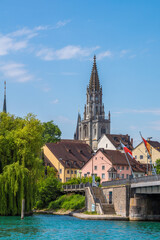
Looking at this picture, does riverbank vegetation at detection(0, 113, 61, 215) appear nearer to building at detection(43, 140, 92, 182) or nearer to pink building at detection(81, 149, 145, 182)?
pink building at detection(81, 149, 145, 182)

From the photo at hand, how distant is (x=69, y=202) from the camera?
85.7 meters

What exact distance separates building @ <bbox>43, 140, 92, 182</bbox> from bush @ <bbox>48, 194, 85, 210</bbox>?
96.4 ft

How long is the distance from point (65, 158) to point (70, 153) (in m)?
4.24

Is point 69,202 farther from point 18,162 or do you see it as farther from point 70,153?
point 70,153

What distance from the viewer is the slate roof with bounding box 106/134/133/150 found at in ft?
488

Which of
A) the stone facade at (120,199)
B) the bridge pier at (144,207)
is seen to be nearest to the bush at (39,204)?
the stone facade at (120,199)

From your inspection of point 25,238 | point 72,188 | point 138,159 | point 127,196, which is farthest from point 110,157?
point 25,238

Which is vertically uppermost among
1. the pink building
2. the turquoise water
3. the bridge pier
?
the pink building

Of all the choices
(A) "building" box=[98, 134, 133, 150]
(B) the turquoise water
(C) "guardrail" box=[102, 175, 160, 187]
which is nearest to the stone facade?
(C) "guardrail" box=[102, 175, 160, 187]

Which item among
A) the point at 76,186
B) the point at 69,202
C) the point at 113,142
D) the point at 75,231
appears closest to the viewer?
the point at 75,231

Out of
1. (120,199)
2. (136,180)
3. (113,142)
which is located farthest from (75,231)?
(113,142)

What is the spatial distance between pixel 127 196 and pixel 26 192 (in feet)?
44.2

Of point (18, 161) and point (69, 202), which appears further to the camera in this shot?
point (69, 202)

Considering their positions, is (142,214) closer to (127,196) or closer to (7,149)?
(127,196)
